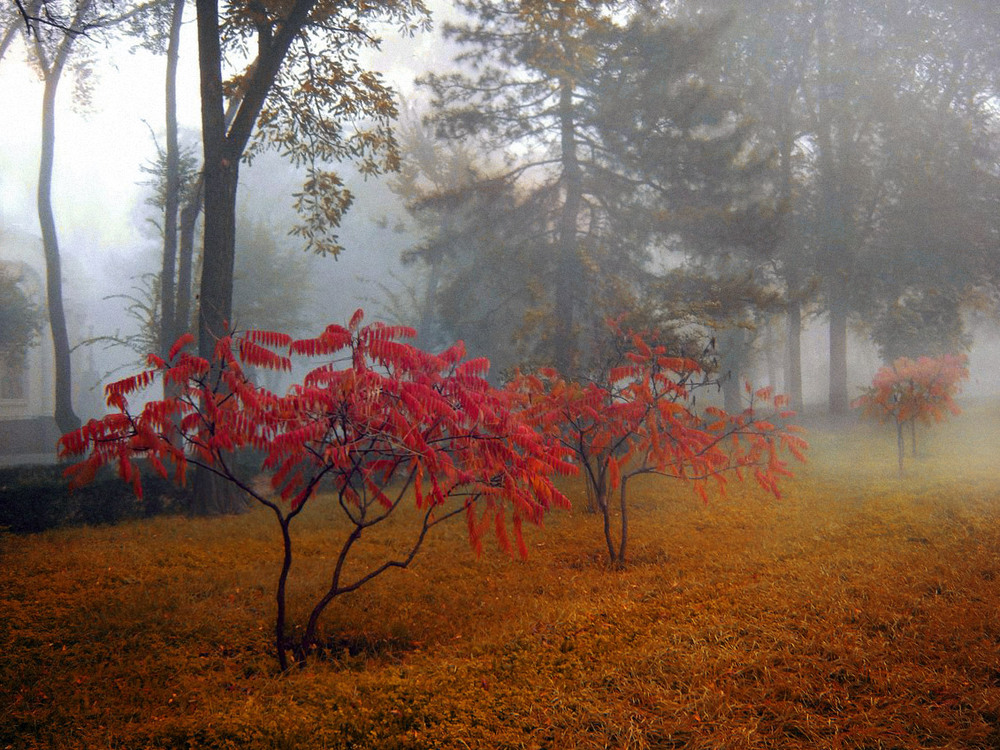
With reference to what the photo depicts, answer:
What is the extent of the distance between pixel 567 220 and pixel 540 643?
12.3 m

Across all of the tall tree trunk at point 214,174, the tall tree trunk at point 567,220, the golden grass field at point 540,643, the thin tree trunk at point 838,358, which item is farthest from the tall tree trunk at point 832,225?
the tall tree trunk at point 214,174

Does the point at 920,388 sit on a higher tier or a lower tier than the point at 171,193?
lower

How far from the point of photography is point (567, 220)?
50.5ft

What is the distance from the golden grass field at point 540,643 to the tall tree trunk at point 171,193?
32.7 feet

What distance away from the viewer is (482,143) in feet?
51.4

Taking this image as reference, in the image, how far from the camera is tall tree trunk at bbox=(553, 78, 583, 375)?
14992mm

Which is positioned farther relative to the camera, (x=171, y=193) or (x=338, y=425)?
(x=171, y=193)

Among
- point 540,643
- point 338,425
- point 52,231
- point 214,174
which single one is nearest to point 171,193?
point 52,231

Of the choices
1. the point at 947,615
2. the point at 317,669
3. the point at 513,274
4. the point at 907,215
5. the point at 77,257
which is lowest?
the point at 317,669

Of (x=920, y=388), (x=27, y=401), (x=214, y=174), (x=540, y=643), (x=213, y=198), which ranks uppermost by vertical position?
(x=214, y=174)

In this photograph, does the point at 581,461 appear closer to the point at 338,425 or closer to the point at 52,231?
the point at 338,425

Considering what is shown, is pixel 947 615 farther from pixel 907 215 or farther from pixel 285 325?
pixel 285 325

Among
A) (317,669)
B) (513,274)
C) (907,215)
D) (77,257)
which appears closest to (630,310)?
(513,274)

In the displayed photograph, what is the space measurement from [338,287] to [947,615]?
1795 inches
